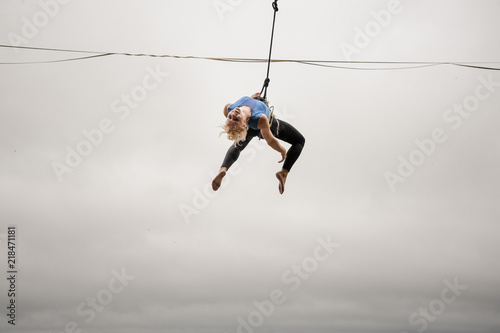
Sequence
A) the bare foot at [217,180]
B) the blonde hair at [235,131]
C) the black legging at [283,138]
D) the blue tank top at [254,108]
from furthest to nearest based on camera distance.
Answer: the black legging at [283,138], the bare foot at [217,180], the blue tank top at [254,108], the blonde hair at [235,131]

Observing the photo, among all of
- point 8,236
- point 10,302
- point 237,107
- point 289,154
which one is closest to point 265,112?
point 237,107

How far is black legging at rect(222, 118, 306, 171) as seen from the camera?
7992 millimetres

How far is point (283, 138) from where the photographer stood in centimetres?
823

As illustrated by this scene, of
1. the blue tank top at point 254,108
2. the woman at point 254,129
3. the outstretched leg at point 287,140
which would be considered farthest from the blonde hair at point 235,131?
the outstretched leg at point 287,140

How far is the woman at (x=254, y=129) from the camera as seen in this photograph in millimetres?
7195

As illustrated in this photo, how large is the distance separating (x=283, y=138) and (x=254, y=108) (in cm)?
93

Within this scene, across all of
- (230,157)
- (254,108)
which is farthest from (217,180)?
(254,108)

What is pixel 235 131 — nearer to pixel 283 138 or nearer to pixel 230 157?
pixel 230 157

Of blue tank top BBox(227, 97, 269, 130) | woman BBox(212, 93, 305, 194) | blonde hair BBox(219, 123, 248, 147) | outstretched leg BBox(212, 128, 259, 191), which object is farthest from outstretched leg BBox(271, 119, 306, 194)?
blonde hair BBox(219, 123, 248, 147)

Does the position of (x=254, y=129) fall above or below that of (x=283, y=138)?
below

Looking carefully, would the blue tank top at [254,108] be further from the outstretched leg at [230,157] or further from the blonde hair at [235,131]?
the outstretched leg at [230,157]

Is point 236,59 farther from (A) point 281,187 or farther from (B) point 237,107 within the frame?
(A) point 281,187

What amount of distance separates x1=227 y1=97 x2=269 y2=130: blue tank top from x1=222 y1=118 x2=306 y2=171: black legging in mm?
403

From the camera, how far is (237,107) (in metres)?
7.38
